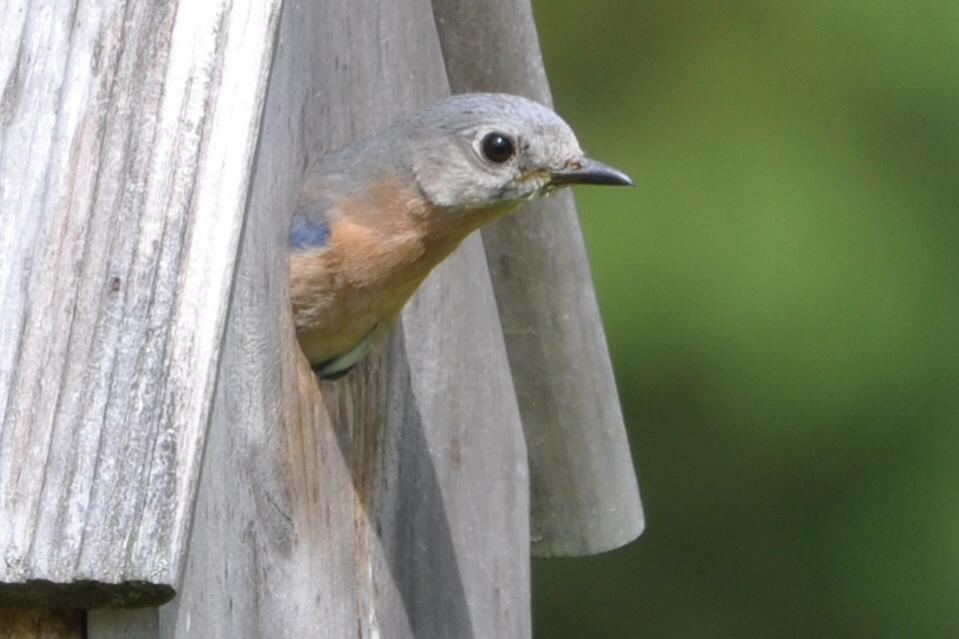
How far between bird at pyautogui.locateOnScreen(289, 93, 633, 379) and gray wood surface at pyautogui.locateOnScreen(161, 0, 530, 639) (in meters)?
0.04

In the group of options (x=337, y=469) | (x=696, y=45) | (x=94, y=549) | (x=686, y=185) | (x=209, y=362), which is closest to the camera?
(x=94, y=549)

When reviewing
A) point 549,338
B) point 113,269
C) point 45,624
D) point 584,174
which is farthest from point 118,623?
point 549,338

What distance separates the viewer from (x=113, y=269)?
1582 millimetres

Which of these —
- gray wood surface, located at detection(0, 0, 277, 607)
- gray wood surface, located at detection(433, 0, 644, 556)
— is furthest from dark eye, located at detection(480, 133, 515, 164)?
gray wood surface, located at detection(433, 0, 644, 556)

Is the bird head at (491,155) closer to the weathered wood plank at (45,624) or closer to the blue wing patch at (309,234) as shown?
the blue wing patch at (309,234)

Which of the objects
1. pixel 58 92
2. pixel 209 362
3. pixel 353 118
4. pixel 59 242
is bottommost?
pixel 209 362

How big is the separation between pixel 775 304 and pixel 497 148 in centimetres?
228

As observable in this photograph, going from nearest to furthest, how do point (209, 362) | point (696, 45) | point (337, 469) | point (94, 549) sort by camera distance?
point (94, 549) < point (209, 362) < point (337, 469) < point (696, 45)

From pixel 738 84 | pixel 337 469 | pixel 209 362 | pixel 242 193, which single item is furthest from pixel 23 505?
pixel 738 84

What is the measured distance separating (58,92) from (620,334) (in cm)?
303

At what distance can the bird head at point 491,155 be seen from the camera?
2.16 meters

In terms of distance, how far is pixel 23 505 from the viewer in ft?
4.87

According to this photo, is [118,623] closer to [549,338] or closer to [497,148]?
[497,148]

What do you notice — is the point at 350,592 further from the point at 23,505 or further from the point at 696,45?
the point at 696,45
